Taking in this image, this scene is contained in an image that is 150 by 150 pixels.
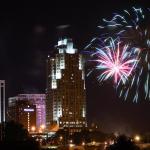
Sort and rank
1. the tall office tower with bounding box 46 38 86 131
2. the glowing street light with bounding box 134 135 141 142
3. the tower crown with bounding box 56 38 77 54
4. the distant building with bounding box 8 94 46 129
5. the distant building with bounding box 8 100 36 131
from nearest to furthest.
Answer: the glowing street light with bounding box 134 135 141 142 < the tower crown with bounding box 56 38 77 54 < the tall office tower with bounding box 46 38 86 131 < the distant building with bounding box 8 100 36 131 < the distant building with bounding box 8 94 46 129

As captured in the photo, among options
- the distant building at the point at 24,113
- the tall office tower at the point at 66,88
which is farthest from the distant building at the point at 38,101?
the tall office tower at the point at 66,88

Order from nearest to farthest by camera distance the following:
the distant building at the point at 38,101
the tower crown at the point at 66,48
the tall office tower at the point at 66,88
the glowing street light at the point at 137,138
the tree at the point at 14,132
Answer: the glowing street light at the point at 137,138, the tree at the point at 14,132, the tower crown at the point at 66,48, the tall office tower at the point at 66,88, the distant building at the point at 38,101

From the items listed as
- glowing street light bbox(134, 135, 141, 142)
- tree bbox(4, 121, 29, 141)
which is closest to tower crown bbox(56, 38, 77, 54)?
tree bbox(4, 121, 29, 141)

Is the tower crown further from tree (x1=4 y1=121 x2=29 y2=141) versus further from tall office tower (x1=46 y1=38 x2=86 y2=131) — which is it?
tree (x1=4 y1=121 x2=29 y2=141)

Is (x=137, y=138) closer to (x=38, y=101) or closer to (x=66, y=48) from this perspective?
(x=66, y=48)

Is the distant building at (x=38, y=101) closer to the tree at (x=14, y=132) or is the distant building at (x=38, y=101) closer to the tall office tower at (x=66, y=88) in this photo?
the tall office tower at (x=66, y=88)

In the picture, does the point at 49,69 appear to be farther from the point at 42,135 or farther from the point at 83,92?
the point at 42,135

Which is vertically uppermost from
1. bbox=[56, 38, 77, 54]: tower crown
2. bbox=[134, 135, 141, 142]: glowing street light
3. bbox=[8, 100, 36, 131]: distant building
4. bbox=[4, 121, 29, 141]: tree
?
bbox=[56, 38, 77, 54]: tower crown
